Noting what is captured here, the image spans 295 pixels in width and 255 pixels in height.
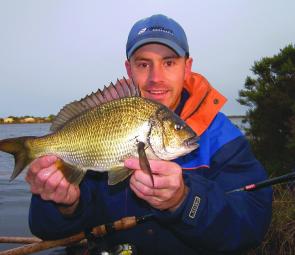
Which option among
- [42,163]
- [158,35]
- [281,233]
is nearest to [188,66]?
[158,35]

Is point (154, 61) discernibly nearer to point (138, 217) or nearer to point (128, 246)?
point (138, 217)

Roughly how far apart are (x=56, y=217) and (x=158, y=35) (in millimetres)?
1890

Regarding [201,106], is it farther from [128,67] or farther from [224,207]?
[224,207]

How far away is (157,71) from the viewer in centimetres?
369

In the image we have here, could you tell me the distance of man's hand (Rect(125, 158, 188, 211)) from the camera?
8.25 feet

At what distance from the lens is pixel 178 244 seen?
3699 millimetres

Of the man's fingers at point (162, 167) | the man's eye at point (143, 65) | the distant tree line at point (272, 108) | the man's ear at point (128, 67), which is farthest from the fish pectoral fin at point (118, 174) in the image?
the distant tree line at point (272, 108)

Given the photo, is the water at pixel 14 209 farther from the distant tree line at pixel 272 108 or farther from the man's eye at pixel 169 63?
the man's eye at pixel 169 63

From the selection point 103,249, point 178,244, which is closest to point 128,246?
point 103,249

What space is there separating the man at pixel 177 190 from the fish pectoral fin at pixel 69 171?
4cm

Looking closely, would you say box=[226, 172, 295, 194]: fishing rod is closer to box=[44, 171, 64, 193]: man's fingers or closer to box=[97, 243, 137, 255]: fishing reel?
box=[97, 243, 137, 255]: fishing reel

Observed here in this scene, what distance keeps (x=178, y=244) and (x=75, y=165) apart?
1354 mm

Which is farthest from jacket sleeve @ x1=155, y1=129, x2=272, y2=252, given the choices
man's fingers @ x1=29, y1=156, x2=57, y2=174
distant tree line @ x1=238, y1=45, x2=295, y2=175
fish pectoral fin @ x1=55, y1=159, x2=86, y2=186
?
distant tree line @ x1=238, y1=45, x2=295, y2=175

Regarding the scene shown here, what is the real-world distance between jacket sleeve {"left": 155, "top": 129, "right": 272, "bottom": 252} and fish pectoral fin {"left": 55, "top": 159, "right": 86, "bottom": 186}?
2.16ft
